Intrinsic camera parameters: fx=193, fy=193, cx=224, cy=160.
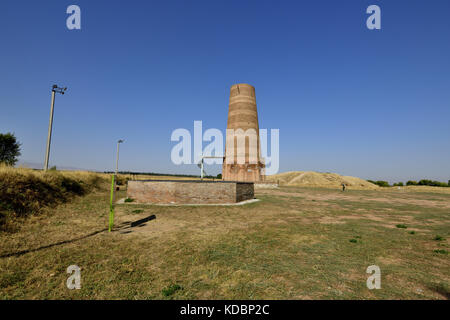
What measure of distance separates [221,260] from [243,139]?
27.1 metres

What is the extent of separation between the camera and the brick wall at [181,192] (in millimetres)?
13891

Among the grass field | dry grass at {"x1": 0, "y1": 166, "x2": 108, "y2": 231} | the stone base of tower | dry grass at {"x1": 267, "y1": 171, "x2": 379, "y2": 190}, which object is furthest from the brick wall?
dry grass at {"x1": 267, "y1": 171, "x2": 379, "y2": 190}

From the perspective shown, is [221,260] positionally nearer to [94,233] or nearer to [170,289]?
[170,289]

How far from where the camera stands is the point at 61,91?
15.2 meters

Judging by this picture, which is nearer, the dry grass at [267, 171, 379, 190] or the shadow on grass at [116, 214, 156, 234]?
the shadow on grass at [116, 214, 156, 234]

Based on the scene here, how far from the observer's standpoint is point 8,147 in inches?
1226

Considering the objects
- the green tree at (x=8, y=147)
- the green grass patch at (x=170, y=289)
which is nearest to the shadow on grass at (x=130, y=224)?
the green grass patch at (x=170, y=289)

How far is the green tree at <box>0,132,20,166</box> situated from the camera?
3034cm

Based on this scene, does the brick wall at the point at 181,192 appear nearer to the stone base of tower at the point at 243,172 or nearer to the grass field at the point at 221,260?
the grass field at the point at 221,260

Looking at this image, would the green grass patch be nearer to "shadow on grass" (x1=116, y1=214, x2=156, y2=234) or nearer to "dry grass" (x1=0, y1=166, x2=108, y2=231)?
"shadow on grass" (x1=116, y1=214, x2=156, y2=234)

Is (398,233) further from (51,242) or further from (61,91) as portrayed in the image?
(61,91)

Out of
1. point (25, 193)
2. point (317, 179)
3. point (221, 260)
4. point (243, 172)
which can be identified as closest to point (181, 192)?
point (25, 193)

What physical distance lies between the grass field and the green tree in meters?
34.2
